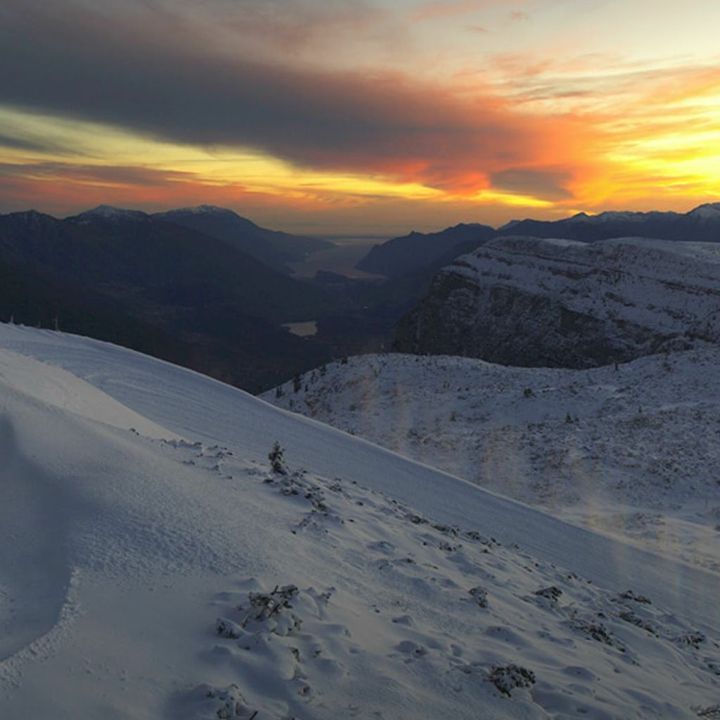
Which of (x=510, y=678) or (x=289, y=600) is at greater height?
(x=289, y=600)

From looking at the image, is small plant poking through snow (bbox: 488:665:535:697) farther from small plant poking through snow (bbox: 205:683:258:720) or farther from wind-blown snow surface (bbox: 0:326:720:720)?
small plant poking through snow (bbox: 205:683:258:720)

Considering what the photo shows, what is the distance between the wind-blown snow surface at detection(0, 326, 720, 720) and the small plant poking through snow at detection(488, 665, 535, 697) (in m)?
0.02

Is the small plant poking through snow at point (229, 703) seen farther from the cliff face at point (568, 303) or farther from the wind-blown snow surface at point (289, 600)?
the cliff face at point (568, 303)

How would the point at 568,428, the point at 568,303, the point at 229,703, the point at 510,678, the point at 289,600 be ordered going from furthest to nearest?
1. the point at 568,303
2. the point at 568,428
3. the point at 289,600
4. the point at 510,678
5. the point at 229,703

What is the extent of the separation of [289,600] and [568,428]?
17481 mm

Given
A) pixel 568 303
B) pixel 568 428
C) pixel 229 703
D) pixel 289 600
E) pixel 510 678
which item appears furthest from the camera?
pixel 568 303

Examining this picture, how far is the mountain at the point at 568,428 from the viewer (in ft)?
47.8

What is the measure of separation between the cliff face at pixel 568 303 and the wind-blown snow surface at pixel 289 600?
137ft

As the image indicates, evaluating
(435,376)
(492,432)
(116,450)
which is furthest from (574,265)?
(116,450)

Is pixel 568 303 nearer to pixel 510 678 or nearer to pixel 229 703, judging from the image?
pixel 510 678

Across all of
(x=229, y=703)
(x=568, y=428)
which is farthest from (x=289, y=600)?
(x=568, y=428)

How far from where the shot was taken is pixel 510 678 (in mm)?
4922

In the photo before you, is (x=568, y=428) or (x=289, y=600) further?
(x=568, y=428)

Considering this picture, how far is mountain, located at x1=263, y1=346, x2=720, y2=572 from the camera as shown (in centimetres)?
1458
